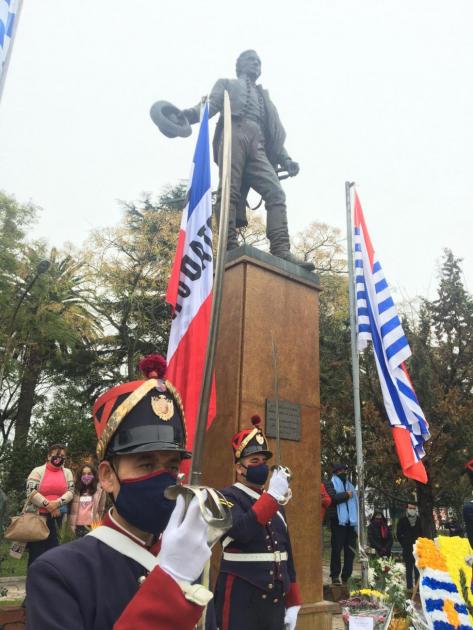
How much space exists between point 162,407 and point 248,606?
226cm

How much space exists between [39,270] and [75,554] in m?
15.1

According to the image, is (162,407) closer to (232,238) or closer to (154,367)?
(154,367)

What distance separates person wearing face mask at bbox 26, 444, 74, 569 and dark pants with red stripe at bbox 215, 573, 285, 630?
3411 mm

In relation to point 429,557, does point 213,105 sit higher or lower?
higher

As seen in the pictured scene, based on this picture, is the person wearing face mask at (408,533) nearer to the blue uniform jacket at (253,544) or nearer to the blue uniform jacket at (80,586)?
the blue uniform jacket at (253,544)

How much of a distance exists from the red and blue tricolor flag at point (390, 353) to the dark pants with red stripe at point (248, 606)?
305 cm

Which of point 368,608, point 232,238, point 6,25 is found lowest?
point 368,608

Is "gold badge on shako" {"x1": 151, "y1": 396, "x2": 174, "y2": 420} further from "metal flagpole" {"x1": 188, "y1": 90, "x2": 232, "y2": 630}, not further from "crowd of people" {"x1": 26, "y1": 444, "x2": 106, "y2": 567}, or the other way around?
"crowd of people" {"x1": 26, "y1": 444, "x2": 106, "y2": 567}

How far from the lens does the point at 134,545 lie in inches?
69.2

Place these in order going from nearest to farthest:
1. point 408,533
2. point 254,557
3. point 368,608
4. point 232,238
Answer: point 254,557, point 368,608, point 232,238, point 408,533

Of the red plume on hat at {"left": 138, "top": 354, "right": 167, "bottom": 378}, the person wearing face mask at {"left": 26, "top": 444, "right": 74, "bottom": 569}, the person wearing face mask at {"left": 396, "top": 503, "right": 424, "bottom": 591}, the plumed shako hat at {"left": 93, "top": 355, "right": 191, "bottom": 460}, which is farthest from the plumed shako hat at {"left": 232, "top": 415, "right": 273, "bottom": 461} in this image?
the person wearing face mask at {"left": 396, "top": 503, "right": 424, "bottom": 591}

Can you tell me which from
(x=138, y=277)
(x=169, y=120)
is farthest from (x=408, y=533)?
(x=138, y=277)

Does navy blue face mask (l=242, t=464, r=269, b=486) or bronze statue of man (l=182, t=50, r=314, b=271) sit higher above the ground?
bronze statue of man (l=182, t=50, r=314, b=271)

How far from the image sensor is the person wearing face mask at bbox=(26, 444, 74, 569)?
6316 millimetres
